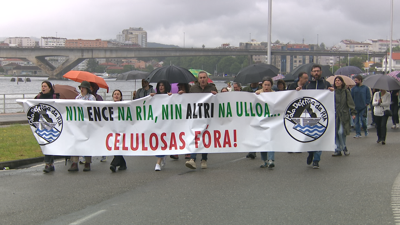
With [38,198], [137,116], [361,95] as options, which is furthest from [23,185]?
[361,95]

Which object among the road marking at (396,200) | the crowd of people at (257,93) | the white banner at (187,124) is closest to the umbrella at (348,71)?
the crowd of people at (257,93)

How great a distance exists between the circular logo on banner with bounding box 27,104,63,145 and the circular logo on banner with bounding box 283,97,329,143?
4.43 metres

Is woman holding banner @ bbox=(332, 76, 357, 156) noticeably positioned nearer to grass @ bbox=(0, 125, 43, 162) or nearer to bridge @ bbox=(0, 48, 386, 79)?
grass @ bbox=(0, 125, 43, 162)

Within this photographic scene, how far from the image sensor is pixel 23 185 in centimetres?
790

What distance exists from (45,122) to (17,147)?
3392mm

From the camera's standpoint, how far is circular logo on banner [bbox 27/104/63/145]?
9.41 m

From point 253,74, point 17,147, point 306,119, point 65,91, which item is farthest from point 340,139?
point 17,147

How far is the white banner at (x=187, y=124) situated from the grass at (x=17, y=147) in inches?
77.0

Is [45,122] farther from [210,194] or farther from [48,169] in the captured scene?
[210,194]

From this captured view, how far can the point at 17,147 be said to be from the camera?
12336 millimetres

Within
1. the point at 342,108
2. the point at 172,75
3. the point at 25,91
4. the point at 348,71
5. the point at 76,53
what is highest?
the point at 76,53

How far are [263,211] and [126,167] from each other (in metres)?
4.29

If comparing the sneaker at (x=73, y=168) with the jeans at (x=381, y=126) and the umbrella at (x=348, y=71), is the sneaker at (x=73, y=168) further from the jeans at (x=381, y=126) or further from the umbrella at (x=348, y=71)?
the umbrella at (x=348, y=71)

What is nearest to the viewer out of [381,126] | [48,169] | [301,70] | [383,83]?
[48,169]
